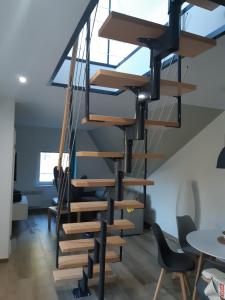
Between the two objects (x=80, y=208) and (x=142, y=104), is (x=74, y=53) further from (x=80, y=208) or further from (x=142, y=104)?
(x=80, y=208)

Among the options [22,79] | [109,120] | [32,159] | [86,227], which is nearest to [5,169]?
[22,79]

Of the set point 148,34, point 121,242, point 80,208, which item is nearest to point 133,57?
point 148,34

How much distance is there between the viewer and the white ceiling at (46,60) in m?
1.43

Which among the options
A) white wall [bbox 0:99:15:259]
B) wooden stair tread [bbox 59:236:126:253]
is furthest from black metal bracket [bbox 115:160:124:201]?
white wall [bbox 0:99:15:259]

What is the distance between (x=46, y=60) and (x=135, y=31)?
3.38 ft

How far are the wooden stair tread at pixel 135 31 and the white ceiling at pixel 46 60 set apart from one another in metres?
0.18

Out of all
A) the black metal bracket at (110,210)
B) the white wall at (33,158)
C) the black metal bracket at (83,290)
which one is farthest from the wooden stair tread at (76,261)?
the white wall at (33,158)

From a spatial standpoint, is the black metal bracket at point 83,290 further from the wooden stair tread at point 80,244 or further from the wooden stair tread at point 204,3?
the wooden stair tread at point 204,3

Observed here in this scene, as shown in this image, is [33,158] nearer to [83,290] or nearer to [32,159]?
[32,159]

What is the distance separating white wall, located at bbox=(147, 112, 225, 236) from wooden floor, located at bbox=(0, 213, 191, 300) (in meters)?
0.87

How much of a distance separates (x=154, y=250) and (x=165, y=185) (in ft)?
4.61

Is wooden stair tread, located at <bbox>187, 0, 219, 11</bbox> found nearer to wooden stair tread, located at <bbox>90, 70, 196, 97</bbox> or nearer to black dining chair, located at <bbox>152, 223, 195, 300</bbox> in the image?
wooden stair tread, located at <bbox>90, 70, 196, 97</bbox>

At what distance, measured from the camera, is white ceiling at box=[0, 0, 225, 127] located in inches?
56.2

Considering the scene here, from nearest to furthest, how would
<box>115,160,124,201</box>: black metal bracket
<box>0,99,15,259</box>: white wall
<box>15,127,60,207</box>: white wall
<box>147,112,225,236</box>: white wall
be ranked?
<box>115,160,124,201</box>: black metal bracket < <box>0,99,15,259</box>: white wall < <box>147,112,225,236</box>: white wall < <box>15,127,60,207</box>: white wall
